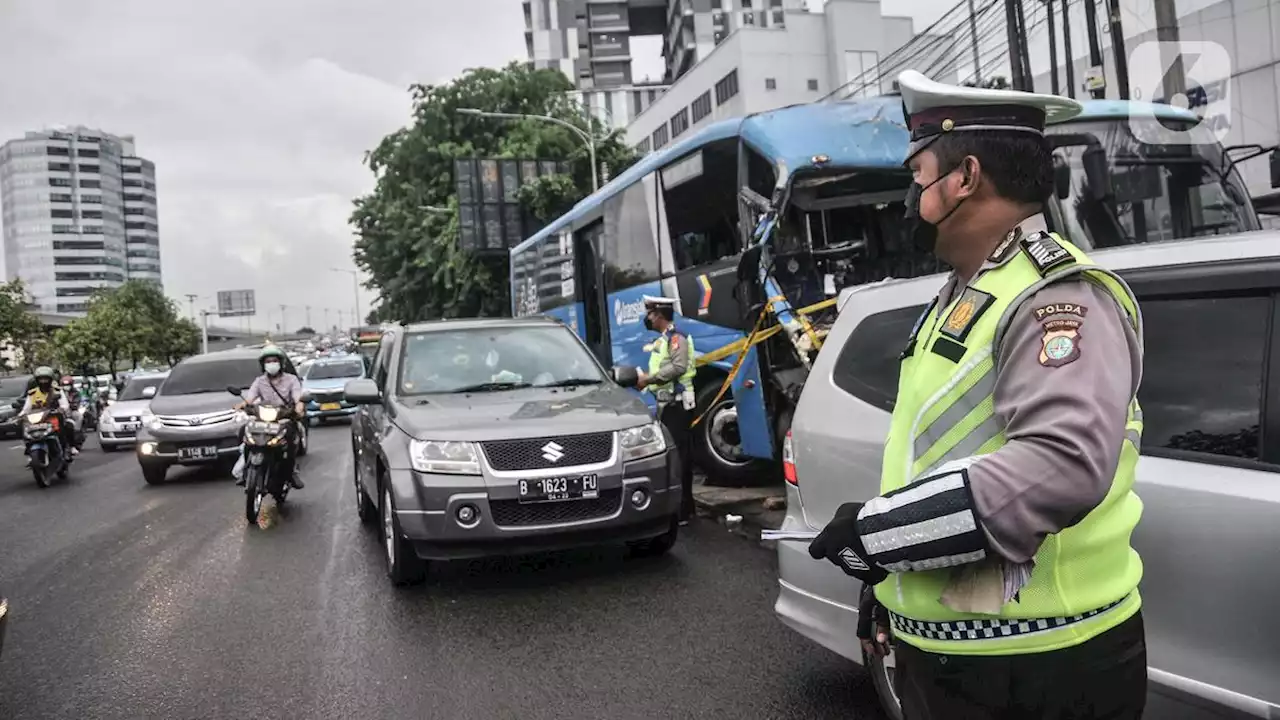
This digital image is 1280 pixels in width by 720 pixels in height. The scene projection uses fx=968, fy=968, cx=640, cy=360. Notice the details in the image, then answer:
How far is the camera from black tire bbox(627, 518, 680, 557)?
6.34 meters

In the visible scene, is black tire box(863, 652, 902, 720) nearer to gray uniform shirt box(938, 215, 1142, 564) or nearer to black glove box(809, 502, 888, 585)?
black glove box(809, 502, 888, 585)

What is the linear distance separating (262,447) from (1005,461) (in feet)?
28.2

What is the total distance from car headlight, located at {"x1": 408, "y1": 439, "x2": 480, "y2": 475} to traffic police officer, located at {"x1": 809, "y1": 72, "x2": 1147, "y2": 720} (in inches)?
164

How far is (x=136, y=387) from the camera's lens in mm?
19219

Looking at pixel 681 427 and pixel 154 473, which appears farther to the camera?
pixel 154 473

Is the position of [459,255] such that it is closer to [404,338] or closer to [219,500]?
[219,500]

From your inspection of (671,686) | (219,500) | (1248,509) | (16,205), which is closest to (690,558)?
(671,686)

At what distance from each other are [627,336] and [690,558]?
558 cm

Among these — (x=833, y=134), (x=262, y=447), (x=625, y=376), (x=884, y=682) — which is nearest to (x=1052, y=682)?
(x=884, y=682)

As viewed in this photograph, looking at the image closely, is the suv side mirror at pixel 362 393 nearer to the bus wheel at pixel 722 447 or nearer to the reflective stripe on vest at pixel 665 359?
the reflective stripe on vest at pixel 665 359

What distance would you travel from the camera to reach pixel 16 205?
142500 mm

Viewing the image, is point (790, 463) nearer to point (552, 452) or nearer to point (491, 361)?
point (552, 452)

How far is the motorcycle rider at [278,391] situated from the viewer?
30.9 ft

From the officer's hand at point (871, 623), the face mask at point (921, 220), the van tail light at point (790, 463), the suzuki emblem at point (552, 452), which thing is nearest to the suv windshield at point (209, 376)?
the suzuki emblem at point (552, 452)
